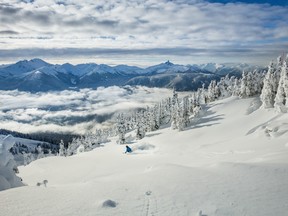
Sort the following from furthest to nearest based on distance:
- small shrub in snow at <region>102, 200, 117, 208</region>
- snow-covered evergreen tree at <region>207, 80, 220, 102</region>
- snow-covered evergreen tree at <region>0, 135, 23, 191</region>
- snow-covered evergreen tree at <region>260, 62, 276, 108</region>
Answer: snow-covered evergreen tree at <region>207, 80, 220, 102</region> → snow-covered evergreen tree at <region>260, 62, 276, 108</region> → snow-covered evergreen tree at <region>0, 135, 23, 191</region> → small shrub in snow at <region>102, 200, 117, 208</region>

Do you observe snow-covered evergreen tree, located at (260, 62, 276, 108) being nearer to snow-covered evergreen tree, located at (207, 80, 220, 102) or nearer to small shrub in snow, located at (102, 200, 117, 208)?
snow-covered evergreen tree, located at (207, 80, 220, 102)

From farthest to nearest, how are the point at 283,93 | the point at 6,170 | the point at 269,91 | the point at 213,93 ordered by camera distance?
the point at 213,93, the point at 269,91, the point at 283,93, the point at 6,170

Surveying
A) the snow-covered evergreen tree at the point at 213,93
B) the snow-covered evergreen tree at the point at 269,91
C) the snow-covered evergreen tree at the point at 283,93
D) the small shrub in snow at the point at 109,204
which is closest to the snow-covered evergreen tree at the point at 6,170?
the small shrub in snow at the point at 109,204

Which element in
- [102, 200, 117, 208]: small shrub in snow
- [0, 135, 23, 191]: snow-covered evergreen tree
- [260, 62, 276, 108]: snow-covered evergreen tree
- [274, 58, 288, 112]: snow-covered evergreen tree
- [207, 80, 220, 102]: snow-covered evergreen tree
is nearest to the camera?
[102, 200, 117, 208]: small shrub in snow

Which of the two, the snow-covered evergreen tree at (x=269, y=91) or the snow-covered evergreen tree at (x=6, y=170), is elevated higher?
the snow-covered evergreen tree at (x=269, y=91)

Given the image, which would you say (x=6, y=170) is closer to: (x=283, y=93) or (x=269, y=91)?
(x=283, y=93)

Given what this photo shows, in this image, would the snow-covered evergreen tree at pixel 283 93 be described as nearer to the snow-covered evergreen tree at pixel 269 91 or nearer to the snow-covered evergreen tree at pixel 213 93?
the snow-covered evergreen tree at pixel 269 91

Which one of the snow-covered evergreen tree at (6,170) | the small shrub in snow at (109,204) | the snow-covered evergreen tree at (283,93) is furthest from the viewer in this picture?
the snow-covered evergreen tree at (283,93)

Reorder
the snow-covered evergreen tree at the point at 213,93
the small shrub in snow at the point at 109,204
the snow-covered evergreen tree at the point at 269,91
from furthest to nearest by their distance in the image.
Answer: the snow-covered evergreen tree at the point at 213,93 → the snow-covered evergreen tree at the point at 269,91 → the small shrub in snow at the point at 109,204

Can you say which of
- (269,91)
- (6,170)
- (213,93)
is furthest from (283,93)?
(6,170)

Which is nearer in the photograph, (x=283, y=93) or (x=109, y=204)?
(x=109, y=204)

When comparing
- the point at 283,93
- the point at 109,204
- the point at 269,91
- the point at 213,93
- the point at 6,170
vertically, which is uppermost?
the point at 283,93

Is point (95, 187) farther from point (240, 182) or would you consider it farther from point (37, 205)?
point (240, 182)

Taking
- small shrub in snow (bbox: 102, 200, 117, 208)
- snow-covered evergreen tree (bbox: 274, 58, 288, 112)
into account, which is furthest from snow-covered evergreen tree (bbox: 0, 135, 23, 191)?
snow-covered evergreen tree (bbox: 274, 58, 288, 112)
